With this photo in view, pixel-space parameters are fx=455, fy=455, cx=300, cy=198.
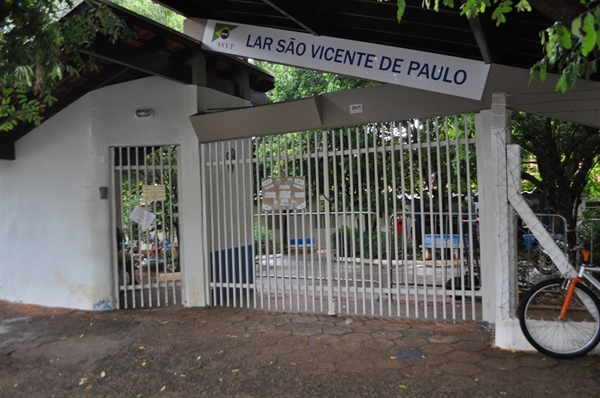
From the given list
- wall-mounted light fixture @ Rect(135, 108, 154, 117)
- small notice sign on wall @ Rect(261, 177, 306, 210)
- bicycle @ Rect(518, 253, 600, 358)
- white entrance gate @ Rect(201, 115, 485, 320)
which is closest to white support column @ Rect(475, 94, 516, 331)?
bicycle @ Rect(518, 253, 600, 358)

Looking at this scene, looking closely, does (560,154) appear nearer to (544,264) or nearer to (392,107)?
(544,264)

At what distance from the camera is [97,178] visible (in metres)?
6.59

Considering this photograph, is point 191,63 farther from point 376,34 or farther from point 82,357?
point 82,357

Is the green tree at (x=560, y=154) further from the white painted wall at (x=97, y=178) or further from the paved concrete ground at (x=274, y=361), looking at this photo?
the white painted wall at (x=97, y=178)

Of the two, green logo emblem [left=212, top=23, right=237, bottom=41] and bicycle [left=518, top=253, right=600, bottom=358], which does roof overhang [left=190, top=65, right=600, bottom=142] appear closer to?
green logo emblem [left=212, top=23, right=237, bottom=41]

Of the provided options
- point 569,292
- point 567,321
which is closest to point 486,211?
point 569,292

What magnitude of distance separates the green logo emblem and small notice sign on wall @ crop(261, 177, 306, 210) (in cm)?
192

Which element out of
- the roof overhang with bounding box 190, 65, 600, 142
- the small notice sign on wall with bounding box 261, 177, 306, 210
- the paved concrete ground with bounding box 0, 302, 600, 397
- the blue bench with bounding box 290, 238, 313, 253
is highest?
the roof overhang with bounding box 190, 65, 600, 142

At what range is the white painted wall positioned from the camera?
259 inches

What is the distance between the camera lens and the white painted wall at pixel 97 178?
6.58 m

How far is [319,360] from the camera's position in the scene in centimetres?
428

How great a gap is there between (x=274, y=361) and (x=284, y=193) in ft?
7.87

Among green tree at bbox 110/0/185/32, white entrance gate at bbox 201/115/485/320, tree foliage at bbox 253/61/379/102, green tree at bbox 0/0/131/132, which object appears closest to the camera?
green tree at bbox 0/0/131/132

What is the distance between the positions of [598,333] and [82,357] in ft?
16.0
